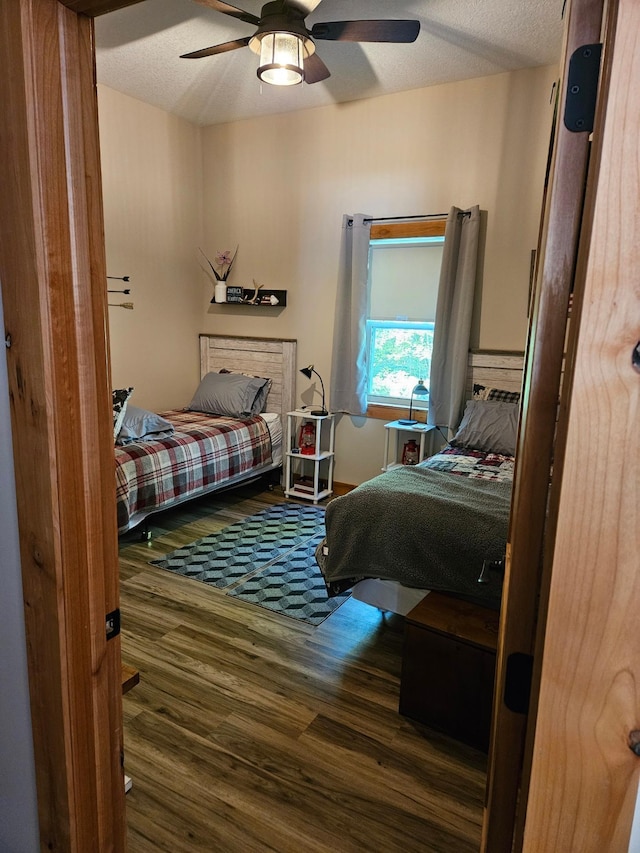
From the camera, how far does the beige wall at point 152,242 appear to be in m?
4.48

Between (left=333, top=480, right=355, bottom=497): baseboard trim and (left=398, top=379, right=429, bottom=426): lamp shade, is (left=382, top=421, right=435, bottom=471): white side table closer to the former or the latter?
(left=398, top=379, right=429, bottom=426): lamp shade

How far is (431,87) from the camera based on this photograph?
13.2 feet

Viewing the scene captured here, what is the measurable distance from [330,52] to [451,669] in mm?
3667

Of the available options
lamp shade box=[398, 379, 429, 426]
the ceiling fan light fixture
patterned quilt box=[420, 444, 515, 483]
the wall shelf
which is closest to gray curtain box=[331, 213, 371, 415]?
lamp shade box=[398, 379, 429, 426]

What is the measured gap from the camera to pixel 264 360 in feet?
16.8

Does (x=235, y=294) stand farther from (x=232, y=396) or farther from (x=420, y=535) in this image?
(x=420, y=535)

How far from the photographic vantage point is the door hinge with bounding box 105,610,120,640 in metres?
1.07

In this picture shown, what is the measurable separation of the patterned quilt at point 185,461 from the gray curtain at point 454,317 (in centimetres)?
153

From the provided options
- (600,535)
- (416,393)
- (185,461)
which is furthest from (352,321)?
(600,535)

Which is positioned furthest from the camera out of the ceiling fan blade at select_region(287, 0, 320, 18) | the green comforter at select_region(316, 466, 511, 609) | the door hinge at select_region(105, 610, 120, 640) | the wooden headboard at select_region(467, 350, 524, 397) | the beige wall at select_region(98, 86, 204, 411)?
the beige wall at select_region(98, 86, 204, 411)

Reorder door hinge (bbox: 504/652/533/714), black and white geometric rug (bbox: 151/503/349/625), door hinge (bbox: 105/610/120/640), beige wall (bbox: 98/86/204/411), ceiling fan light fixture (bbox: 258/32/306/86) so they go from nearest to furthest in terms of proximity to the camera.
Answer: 1. door hinge (bbox: 504/652/533/714)
2. door hinge (bbox: 105/610/120/640)
3. ceiling fan light fixture (bbox: 258/32/306/86)
4. black and white geometric rug (bbox: 151/503/349/625)
5. beige wall (bbox: 98/86/204/411)

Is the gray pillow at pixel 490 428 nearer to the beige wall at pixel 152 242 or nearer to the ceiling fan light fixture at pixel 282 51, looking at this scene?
the ceiling fan light fixture at pixel 282 51

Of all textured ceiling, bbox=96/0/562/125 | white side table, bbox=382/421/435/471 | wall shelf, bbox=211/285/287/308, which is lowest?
white side table, bbox=382/421/435/471

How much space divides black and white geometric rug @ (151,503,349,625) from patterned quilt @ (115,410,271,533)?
15.0 inches
